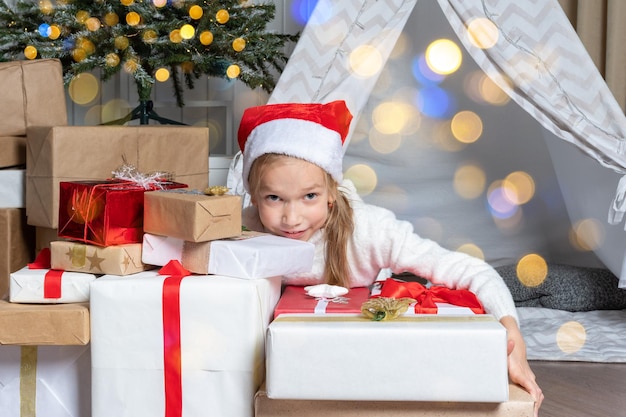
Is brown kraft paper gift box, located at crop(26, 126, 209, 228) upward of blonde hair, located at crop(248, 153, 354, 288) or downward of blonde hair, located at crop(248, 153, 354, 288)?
upward

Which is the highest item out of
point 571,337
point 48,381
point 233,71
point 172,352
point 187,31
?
point 187,31

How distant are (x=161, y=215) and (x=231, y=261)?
0.14 meters

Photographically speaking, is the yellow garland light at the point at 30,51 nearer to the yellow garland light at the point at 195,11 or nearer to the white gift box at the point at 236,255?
the yellow garland light at the point at 195,11

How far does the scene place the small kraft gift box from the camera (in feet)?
4.00

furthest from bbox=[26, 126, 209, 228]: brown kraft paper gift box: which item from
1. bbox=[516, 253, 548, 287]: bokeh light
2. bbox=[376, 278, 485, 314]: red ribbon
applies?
bbox=[516, 253, 548, 287]: bokeh light

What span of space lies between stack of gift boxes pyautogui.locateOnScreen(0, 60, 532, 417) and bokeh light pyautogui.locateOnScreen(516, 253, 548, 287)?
128 centimetres

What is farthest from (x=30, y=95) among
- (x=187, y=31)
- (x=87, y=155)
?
(x=187, y=31)

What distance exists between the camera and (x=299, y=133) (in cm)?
154

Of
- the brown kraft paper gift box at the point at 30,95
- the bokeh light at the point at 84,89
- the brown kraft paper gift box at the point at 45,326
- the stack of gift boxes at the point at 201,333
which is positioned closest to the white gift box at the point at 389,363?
the stack of gift boxes at the point at 201,333

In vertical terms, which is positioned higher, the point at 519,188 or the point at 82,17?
the point at 82,17

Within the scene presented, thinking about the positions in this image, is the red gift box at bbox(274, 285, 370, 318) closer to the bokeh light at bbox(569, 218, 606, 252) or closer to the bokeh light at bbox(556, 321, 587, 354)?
the bokeh light at bbox(556, 321, 587, 354)

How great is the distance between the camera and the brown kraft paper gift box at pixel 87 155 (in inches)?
73.9

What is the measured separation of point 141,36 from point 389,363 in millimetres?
1704

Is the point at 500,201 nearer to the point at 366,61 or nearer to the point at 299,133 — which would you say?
the point at 366,61
